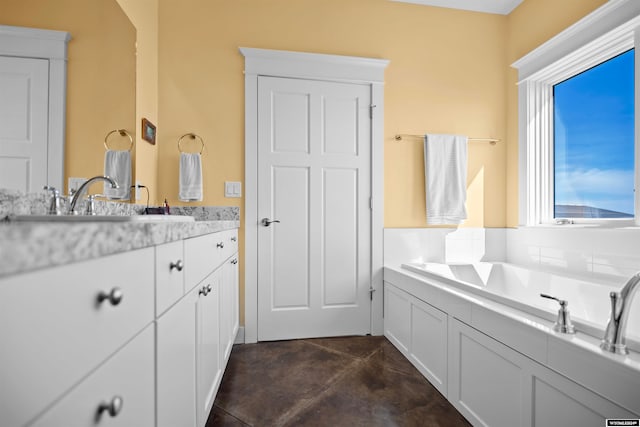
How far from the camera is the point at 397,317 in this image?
224 centimetres

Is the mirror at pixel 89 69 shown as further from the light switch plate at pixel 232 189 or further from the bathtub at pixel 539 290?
the bathtub at pixel 539 290

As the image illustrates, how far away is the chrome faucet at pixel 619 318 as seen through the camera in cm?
88

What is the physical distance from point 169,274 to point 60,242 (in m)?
0.46

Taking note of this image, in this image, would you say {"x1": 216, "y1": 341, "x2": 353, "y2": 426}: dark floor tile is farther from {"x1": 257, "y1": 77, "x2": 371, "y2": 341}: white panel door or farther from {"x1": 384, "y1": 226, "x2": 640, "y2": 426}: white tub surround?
{"x1": 384, "y1": 226, "x2": 640, "y2": 426}: white tub surround

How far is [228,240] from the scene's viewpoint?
183 cm

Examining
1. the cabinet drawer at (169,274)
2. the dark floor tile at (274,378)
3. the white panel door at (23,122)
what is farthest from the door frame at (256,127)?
the cabinet drawer at (169,274)

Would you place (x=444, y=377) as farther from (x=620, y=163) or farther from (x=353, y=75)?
(x=353, y=75)

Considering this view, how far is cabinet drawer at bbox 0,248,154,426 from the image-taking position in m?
0.32

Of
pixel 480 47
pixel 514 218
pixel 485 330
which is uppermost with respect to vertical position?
pixel 480 47

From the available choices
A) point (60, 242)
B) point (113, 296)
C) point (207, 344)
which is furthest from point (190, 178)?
point (60, 242)

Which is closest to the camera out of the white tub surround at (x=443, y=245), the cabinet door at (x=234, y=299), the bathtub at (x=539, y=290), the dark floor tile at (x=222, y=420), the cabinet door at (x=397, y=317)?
the bathtub at (x=539, y=290)

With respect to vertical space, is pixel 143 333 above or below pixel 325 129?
below

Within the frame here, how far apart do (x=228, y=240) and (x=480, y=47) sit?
2.69m

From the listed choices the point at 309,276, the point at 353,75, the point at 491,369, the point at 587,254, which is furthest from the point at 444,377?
the point at 353,75
